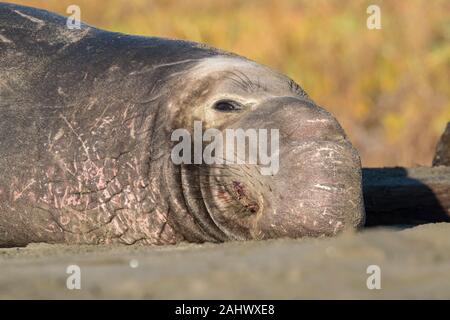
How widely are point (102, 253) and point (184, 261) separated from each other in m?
0.83

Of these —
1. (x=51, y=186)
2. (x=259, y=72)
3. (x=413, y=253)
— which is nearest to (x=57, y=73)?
(x=51, y=186)

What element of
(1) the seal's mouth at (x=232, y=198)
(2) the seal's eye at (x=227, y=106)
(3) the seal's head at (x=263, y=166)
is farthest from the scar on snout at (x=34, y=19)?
(1) the seal's mouth at (x=232, y=198)

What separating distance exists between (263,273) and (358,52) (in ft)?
33.2

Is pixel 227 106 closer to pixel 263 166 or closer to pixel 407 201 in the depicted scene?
pixel 263 166

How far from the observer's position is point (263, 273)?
3443 millimetres

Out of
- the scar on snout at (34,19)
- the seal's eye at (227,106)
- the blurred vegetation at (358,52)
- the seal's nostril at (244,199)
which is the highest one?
the blurred vegetation at (358,52)

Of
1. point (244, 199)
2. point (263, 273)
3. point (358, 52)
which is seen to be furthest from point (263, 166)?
point (358, 52)

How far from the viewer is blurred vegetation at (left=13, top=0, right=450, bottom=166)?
12125mm

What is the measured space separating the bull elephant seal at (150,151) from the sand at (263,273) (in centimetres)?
81

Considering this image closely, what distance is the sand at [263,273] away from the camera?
329 centimetres

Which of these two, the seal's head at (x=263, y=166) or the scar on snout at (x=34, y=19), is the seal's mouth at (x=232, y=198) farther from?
the scar on snout at (x=34, y=19)

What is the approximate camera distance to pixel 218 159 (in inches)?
206

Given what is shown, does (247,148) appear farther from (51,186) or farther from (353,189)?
(51,186)

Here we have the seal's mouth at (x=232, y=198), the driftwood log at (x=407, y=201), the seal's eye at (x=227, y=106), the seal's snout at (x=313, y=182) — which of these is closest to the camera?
the seal's snout at (x=313, y=182)
